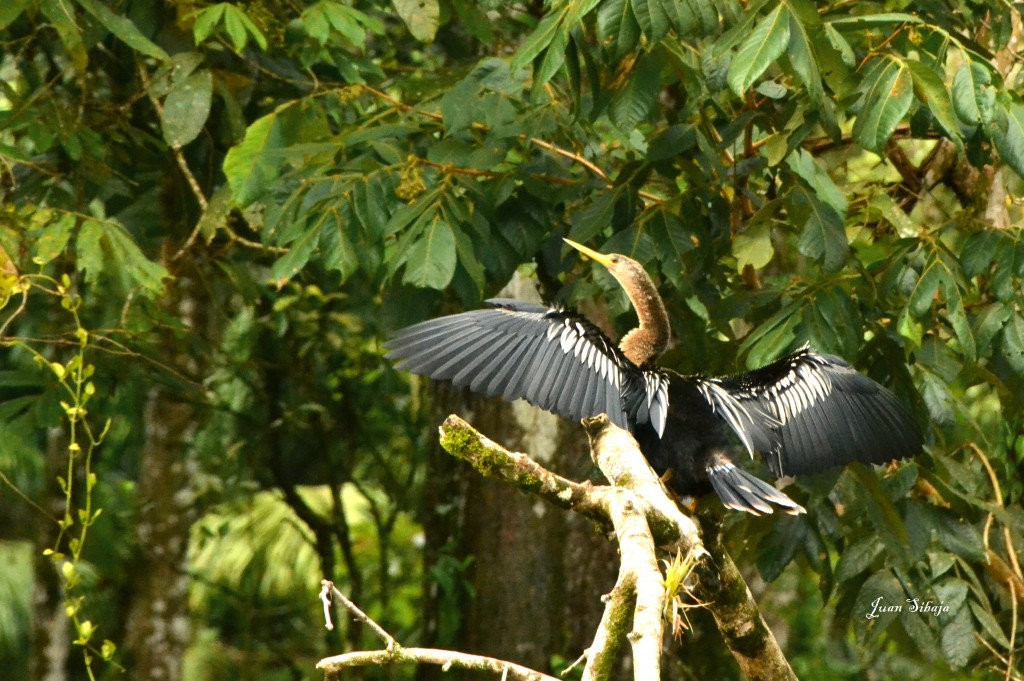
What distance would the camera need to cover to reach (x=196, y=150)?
472 centimetres

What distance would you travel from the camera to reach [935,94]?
9.05ft

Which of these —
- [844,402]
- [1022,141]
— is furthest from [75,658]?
[1022,141]

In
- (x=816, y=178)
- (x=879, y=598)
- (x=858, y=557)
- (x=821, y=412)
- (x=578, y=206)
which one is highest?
(x=816, y=178)

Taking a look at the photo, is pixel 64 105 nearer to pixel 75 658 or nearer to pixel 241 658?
pixel 75 658

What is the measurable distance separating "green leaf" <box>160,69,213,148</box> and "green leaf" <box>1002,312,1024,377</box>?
242 centimetres

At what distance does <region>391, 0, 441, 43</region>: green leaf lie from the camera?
3.66 m

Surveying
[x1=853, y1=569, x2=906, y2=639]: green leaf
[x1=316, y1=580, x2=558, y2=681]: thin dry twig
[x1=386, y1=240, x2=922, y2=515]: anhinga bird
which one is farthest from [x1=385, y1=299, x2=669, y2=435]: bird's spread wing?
[x1=316, y1=580, x2=558, y2=681]: thin dry twig

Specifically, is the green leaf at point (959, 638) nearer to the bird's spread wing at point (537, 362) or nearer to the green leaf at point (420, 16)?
the bird's spread wing at point (537, 362)

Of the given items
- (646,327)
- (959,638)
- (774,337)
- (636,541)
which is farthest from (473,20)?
(636,541)

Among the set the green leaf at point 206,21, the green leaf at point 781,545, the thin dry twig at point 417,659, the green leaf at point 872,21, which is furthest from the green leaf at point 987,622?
the green leaf at point 206,21

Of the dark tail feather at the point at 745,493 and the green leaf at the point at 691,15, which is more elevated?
the green leaf at the point at 691,15

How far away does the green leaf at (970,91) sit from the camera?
2725 mm

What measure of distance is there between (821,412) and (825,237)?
455 mm

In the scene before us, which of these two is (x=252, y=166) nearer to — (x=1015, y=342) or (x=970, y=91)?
(x=970, y=91)
